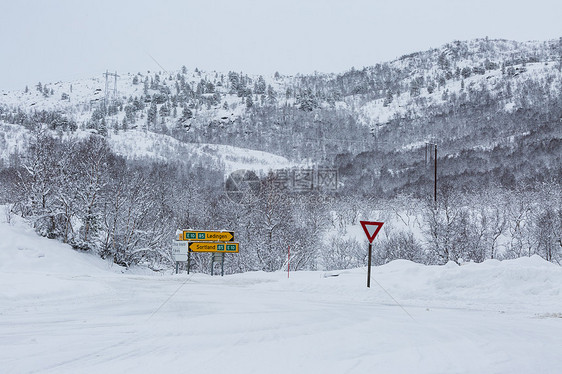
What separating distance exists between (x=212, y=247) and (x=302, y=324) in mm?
17751

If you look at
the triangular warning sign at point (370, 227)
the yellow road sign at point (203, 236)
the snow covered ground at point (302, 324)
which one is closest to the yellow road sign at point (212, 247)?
the yellow road sign at point (203, 236)

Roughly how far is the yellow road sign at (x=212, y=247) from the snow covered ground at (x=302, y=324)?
9309mm

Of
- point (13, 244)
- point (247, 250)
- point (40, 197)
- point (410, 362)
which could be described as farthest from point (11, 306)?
point (247, 250)

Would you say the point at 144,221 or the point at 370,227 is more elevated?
the point at 370,227

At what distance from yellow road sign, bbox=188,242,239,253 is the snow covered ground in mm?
9309

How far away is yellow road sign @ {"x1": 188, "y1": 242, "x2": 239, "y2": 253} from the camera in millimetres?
26219

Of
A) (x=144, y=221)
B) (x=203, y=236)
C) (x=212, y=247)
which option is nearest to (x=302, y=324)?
(x=212, y=247)

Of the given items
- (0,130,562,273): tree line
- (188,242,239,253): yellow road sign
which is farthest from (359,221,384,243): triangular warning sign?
(0,130,562,273): tree line

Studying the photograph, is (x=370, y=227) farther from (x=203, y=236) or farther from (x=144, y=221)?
(x=144, y=221)

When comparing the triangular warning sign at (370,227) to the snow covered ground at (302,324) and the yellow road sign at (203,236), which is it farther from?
the yellow road sign at (203,236)

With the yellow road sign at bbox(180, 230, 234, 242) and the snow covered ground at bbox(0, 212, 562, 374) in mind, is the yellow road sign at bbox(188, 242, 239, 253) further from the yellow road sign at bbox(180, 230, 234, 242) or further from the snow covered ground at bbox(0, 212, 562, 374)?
the snow covered ground at bbox(0, 212, 562, 374)

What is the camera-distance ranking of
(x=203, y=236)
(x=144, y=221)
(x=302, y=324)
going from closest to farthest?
1. (x=302, y=324)
2. (x=203, y=236)
3. (x=144, y=221)

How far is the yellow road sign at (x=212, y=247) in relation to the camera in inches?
1032

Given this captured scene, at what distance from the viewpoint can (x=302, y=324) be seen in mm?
8984
